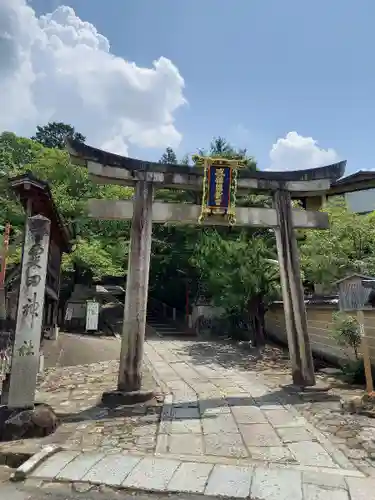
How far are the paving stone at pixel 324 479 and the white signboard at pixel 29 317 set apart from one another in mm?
4669

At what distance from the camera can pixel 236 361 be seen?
1420cm

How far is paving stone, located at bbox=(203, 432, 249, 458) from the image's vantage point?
519 centimetres

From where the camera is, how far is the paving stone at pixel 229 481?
13.2 ft

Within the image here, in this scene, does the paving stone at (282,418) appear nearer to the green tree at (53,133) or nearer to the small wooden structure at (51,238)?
the small wooden structure at (51,238)

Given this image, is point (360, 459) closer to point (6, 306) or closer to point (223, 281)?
point (223, 281)

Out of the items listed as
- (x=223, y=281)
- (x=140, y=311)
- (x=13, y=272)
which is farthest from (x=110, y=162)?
(x=13, y=272)

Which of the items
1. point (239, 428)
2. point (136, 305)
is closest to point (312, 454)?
point (239, 428)

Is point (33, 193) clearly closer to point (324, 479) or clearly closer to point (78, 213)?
point (324, 479)

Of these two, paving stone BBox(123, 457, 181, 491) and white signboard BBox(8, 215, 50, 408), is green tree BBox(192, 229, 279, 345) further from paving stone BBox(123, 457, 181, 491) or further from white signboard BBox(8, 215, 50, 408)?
paving stone BBox(123, 457, 181, 491)

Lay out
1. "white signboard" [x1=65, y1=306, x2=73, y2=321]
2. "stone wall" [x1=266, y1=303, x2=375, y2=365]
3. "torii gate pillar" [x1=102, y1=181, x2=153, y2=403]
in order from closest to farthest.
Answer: "torii gate pillar" [x1=102, y1=181, x2=153, y2=403] → "stone wall" [x1=266, y1=303, x2=375, y2=365] → "white signboard" [x1=65, y1=306, x2=73, y2=321]

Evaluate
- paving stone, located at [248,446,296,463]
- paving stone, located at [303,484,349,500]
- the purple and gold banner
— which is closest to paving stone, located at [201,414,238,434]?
paving stone, located at [248,446,296,463]

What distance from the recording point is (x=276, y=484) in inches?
166

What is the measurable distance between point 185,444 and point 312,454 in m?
1.82

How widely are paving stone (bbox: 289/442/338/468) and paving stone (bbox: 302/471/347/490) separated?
34 centimetres
